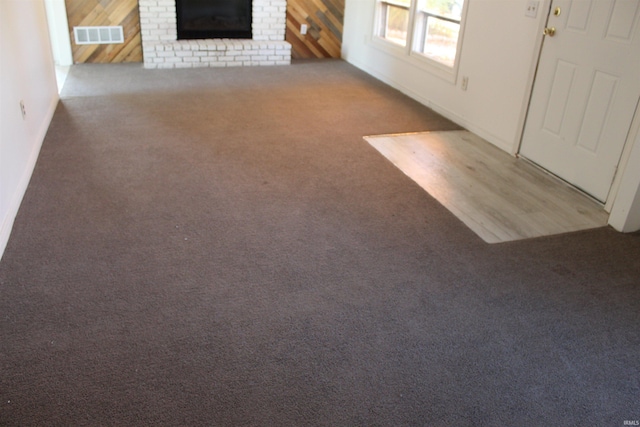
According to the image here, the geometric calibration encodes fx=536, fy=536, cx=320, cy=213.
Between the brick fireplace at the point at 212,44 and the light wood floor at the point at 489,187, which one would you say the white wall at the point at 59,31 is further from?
the light wood floor at the point at 489,187

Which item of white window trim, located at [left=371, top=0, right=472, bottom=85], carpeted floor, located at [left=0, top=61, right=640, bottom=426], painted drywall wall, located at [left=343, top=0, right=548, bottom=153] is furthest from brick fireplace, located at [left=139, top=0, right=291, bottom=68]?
carpeted floor, located at [left=0, top=61, right=640, bottom=426]

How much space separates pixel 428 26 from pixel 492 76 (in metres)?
1.26

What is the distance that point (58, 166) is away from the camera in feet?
11.6

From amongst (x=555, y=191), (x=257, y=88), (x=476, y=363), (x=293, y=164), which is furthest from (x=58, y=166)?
(x=555, y=191)

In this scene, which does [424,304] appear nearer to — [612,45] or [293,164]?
[293,164]

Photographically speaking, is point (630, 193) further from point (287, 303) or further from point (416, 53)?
point (416, 53)

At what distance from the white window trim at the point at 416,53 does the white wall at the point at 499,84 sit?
47 mm

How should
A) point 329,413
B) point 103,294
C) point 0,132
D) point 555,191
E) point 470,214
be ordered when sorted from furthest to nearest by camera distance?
point 555,191
point 470,214
point 0,132
point 103,294
point 329,413

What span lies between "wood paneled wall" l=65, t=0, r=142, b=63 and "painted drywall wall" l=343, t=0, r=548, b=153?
3259 mm

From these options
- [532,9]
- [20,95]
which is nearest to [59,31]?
[20,95]

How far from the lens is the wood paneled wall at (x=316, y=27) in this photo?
6809 millimetres

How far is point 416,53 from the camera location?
5348 millimetres

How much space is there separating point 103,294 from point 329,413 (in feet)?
3.74

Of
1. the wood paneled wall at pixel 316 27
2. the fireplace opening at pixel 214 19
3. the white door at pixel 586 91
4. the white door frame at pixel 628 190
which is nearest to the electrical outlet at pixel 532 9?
the white door at pixel 586 91
